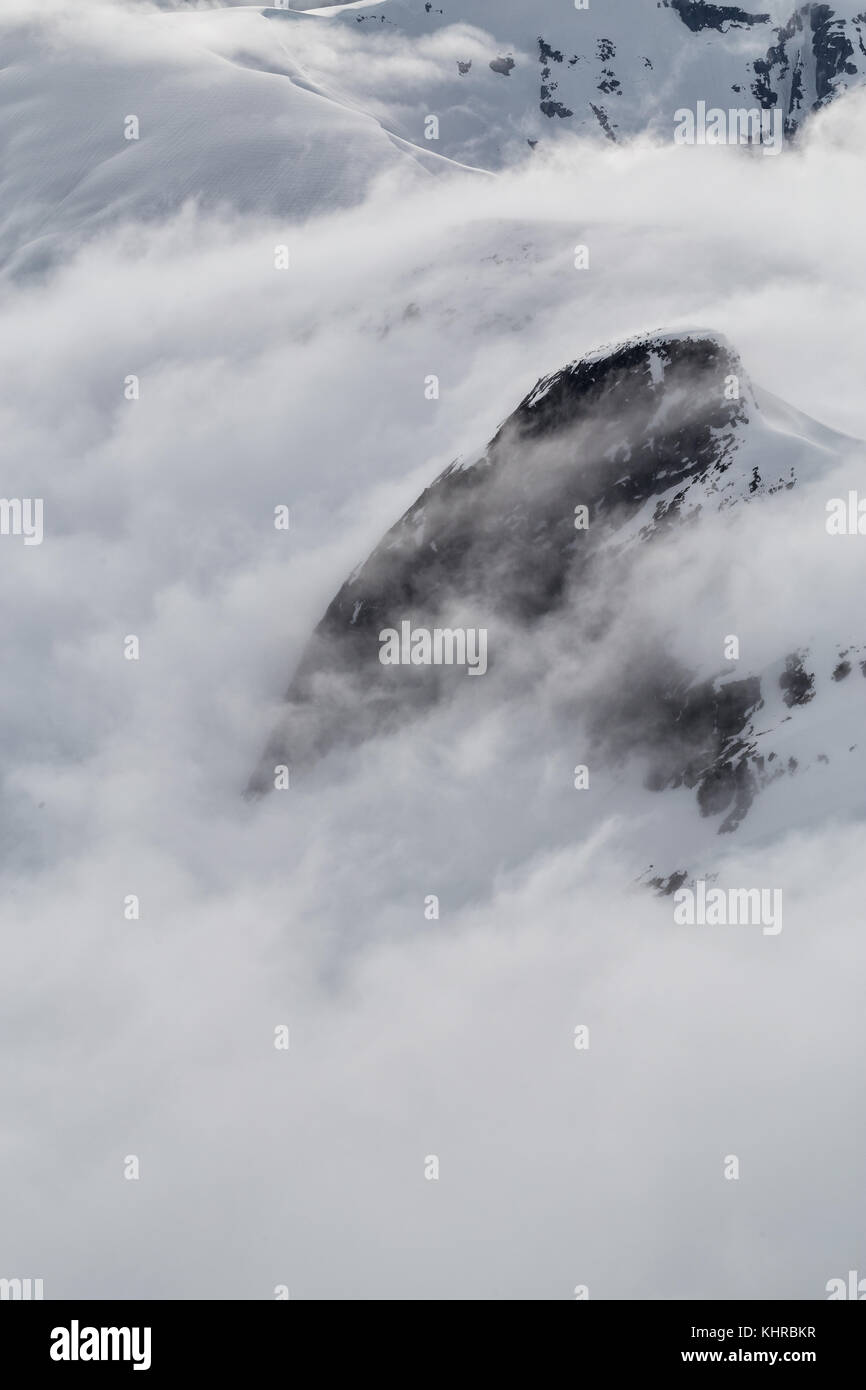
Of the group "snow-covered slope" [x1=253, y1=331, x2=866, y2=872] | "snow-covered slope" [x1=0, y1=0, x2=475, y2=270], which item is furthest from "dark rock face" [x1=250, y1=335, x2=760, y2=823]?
"snow-covered slope" [x1=0, y1=0, x2=475, y2=270]

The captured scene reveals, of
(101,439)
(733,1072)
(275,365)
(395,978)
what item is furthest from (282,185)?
(733,1072)

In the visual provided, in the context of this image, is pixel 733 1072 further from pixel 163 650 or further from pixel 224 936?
pixel 163 650

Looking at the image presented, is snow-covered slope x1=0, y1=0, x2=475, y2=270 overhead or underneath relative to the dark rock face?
overhead

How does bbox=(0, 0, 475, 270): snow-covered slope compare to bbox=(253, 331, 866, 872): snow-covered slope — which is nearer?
bbox=(253, 331, 866, 872): snow-covered slope

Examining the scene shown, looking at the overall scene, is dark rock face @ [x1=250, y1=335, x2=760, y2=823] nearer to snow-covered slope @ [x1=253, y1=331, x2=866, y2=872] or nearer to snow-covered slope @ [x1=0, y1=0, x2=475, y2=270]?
snow-covered slope @ [x1=253, y1=331, x2=866, y2=872]

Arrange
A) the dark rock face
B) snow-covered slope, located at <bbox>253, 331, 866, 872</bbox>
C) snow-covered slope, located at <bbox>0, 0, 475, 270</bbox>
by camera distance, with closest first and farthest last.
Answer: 1. snow-covered slope, located at <bbox>253, 331, 866, 872</bbox>
2. the dark rock face
3. snow-covered slope, located at <bbox>0, 0, 475, 270</bbox>

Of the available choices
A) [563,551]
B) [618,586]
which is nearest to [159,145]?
[563,551]

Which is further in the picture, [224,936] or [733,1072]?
[224,936]
